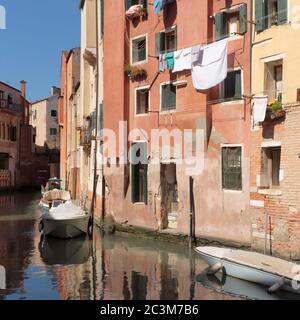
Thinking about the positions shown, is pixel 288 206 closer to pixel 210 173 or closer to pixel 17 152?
pixel 210 173

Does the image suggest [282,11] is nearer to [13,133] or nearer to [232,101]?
[232,101]

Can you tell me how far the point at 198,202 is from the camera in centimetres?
1859

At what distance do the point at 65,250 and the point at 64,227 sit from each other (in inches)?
81.4

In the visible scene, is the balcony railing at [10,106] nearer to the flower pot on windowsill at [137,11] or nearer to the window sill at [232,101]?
the flower pot on windowsill at [137,11]

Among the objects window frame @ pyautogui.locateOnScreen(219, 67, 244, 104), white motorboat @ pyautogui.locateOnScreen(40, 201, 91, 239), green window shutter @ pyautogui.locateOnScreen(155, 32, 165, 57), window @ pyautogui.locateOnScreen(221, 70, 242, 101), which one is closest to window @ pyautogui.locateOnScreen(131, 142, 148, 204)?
white motorboat @ pyautogui.locateOnScreen(40, 201, 91, 239)

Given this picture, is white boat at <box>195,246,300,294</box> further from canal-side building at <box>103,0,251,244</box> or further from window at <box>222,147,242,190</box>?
window at <box>222,147,242,190</box>

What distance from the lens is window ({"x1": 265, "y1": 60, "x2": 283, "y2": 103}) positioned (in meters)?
15.9

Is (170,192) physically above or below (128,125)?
below

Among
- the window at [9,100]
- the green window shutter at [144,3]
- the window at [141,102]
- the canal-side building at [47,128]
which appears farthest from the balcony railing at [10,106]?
the green window shutter at [144,3]

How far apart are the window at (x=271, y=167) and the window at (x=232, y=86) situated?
2.28 m

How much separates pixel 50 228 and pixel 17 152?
34.7 m

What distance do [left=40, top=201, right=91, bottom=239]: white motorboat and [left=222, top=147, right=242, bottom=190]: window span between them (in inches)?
257

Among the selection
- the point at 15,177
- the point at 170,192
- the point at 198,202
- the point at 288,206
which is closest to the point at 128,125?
the point at 170,192
